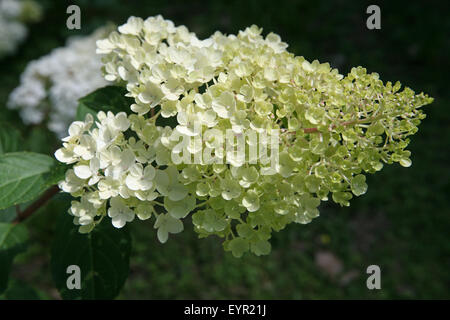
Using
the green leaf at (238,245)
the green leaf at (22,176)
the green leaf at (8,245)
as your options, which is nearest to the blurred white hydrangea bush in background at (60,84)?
the green leaf at (8,245)

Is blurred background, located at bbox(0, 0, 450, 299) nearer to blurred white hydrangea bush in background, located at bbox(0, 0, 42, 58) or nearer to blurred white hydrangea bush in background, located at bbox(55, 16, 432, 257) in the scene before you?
blurred white hydrangea bush in background, located at bbox(0, 0, 42, 58)

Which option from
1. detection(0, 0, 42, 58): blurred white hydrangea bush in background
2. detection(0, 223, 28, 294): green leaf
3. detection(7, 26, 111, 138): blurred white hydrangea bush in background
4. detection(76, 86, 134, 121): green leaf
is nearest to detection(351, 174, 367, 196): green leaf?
detection(76, 86, 134, 121): green leaf

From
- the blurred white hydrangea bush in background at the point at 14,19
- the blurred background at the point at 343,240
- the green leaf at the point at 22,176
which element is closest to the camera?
the green leaf at the point at 22,176

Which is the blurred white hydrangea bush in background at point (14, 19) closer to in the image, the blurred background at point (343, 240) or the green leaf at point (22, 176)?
the blurred background at point (343, 240)

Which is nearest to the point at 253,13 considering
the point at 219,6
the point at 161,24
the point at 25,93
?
the point at 219,6

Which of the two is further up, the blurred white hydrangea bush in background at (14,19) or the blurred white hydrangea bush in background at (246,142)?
the blurred white hydrangea bush in background at (14,19)

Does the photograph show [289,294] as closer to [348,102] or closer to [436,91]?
[348,102]
